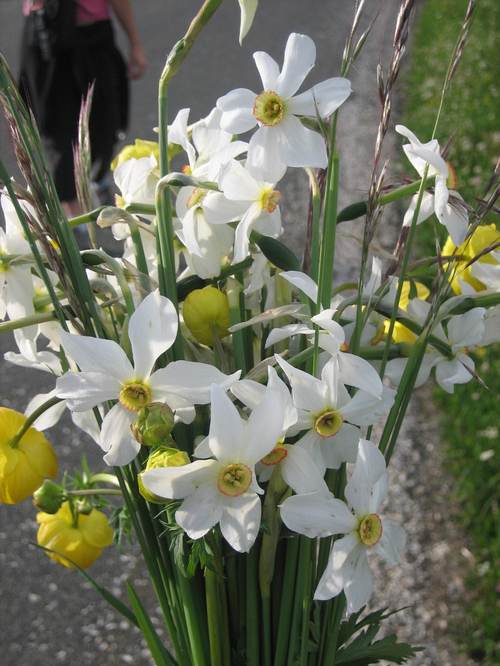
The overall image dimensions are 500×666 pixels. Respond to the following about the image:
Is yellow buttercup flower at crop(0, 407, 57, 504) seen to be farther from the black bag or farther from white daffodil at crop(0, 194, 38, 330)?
the black bag

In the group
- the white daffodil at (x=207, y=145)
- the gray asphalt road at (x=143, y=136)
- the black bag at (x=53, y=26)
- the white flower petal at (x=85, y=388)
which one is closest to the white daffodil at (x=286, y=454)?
the white flower petal at (x=85, y=388)

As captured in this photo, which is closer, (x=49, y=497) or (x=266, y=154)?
(x=266, y=154)

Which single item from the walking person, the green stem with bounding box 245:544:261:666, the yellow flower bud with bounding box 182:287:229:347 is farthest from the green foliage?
the walking person

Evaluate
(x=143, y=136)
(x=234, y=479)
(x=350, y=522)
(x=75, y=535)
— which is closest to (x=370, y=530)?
(x=350, y=522)

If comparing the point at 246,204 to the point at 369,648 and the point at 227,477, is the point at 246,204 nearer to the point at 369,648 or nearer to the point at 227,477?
the point at 227,477

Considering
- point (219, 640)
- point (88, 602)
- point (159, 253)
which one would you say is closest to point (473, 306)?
point (159, 253)
